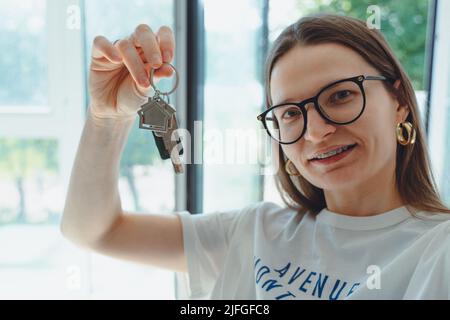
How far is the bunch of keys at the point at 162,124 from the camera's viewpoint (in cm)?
57

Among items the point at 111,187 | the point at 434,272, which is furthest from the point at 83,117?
the point at 434,272

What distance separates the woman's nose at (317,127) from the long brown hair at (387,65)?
13cm

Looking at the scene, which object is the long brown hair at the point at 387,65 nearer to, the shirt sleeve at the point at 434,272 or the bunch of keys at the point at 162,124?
the shirt sleeve at the point at 434,272

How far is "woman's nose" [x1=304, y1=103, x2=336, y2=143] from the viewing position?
613mm

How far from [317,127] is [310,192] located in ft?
0.74

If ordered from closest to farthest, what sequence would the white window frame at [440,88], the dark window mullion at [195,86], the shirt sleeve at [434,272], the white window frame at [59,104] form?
the shirt sleeve at [434,272] → the white window frame at [59,104] → the dark window mullion at [195,86] → the white window frame at [440,88]

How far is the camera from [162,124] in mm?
568

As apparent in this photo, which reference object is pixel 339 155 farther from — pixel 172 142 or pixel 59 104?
pixel 59 104

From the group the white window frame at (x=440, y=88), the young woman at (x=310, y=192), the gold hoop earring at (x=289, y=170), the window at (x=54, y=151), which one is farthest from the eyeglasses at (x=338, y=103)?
the white window frame at (x=440, y=88)

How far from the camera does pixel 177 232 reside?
2.68 feet

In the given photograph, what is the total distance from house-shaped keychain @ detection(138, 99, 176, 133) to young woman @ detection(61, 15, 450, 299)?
0.20 feet
